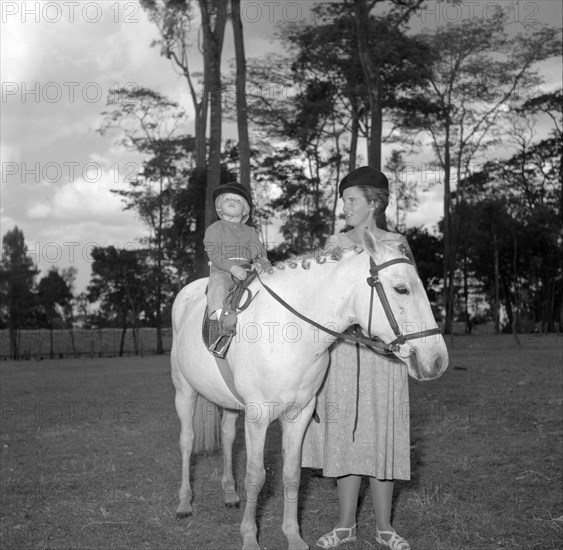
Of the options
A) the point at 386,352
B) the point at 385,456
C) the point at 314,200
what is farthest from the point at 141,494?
the point at 314,200

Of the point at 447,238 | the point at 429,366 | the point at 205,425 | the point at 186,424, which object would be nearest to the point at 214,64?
the point at 205,425

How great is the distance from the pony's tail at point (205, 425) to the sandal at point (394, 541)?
2236mm

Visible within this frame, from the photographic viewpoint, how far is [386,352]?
407 cm

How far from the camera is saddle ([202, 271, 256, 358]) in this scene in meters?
4.49

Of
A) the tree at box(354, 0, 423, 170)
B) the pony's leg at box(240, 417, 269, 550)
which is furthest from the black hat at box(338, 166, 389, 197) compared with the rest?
the tree at box(354, 0, 423, 170)

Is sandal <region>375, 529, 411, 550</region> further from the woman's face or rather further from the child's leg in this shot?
the woman's face

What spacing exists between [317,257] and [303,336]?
509mm

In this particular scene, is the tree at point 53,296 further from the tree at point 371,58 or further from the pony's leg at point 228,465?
the pony's leg at point 228,465

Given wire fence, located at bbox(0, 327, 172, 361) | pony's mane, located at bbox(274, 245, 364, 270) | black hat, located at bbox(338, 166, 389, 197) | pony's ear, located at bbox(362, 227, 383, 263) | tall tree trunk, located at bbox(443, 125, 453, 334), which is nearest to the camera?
pony's ear, located at bbox(362, 227, 383, 263)

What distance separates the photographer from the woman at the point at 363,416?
450 centimetres

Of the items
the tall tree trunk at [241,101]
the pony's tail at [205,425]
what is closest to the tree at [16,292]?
the tall tree trunk at [241,101]

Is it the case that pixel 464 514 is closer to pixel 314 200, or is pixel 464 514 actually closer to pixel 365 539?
pixel 365 539

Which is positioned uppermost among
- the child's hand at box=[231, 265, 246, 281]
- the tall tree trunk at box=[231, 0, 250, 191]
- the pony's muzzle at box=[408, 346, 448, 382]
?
the tall tree trunk at box=[231, 0, 250, 191]

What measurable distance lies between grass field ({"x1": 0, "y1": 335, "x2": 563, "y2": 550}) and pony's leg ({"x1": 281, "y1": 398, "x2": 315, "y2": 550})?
0.96 feet
